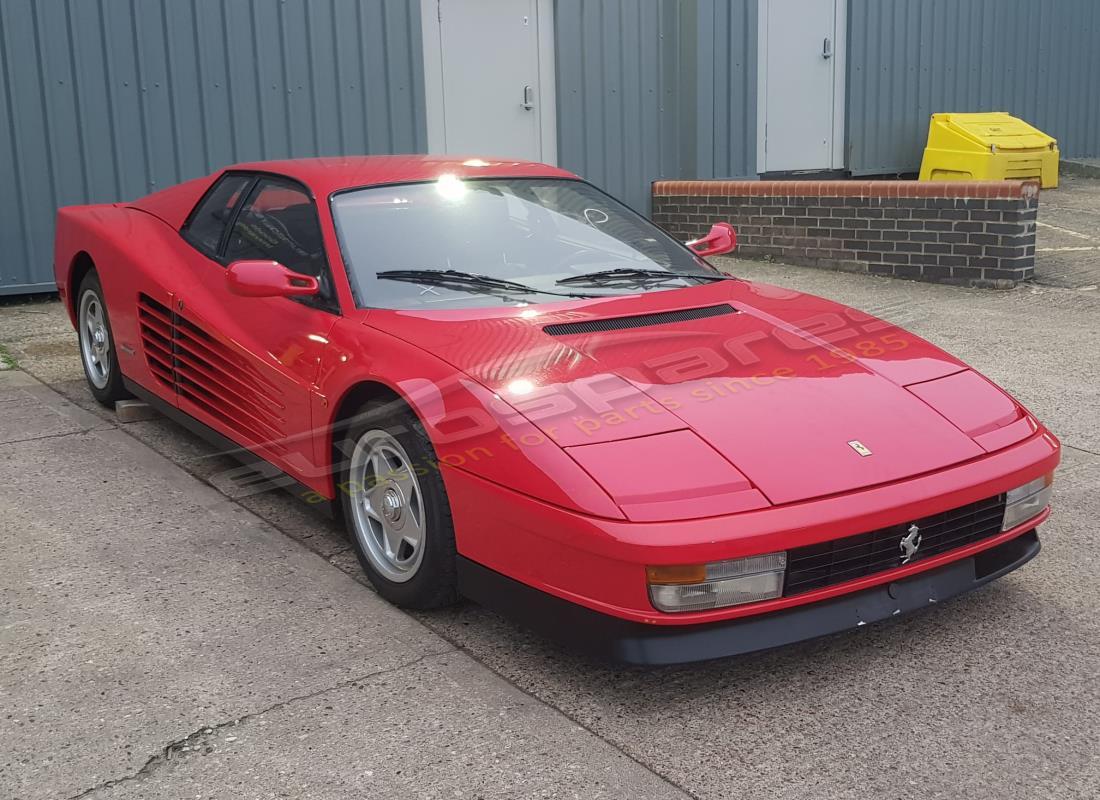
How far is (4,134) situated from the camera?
7875mm

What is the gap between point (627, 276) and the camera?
13.2 feet

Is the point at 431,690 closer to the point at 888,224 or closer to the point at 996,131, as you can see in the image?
the point at 888,224

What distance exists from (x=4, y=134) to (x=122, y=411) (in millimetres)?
3697

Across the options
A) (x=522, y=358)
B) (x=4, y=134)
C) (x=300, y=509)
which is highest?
(x=4, y=134)

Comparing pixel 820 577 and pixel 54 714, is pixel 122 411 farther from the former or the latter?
pixel 820 577

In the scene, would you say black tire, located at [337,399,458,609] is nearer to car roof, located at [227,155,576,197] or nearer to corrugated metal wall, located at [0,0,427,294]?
car roof, located at [227,155,576,197]

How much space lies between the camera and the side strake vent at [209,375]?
3934 mm

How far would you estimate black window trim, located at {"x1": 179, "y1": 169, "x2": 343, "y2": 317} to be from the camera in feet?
12.3

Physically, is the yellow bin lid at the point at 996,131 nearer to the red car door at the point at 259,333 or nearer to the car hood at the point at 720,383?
the car hood at the point at 720,383

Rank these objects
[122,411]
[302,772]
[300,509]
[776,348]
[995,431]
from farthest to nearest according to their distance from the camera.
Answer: [122,411] → [300,509] → [776,348] → [995,431] → [302,772]

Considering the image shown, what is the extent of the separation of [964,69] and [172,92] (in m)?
10.5

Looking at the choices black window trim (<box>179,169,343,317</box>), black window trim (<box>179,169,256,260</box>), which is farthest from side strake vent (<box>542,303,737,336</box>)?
black window trim (<box>179,169,256,260</box>)

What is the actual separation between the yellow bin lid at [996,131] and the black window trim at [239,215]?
10239mm

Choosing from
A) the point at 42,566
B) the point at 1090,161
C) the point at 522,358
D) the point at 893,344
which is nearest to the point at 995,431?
the point at 893,344
